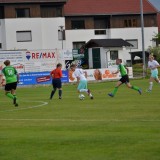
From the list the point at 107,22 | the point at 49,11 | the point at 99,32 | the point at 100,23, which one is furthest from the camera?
the point at 107,22

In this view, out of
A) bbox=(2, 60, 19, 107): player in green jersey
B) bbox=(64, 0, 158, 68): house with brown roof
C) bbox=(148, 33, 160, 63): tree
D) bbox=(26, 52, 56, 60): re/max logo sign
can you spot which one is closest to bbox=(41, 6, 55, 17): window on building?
bbox=(64, 0, 158, 68): house with brown roof

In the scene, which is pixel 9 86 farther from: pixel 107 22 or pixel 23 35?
pixel 107 22

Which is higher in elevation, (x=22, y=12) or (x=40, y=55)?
(x=22, y=12)

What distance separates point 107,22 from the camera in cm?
8694

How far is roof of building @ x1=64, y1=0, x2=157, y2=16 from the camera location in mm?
84625

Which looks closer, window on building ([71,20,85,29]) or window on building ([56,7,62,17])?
window on building ([56,7,62,17])

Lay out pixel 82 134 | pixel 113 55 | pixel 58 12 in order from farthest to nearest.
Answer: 1. pixel 58 12
2. pixel 113 55
3. pixel 82 134

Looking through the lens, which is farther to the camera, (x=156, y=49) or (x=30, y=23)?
(x=156, y=49)

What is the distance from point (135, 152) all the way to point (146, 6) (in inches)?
3128

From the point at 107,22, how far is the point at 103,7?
6.89 feet

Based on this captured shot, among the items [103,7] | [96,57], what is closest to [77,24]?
[103,7]

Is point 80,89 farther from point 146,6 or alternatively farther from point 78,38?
point 146,6

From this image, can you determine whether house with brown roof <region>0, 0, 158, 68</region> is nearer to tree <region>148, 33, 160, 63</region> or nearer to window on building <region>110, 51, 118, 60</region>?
window on building <region>110, 51, 118, 60</region>

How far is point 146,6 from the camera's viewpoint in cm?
8975
